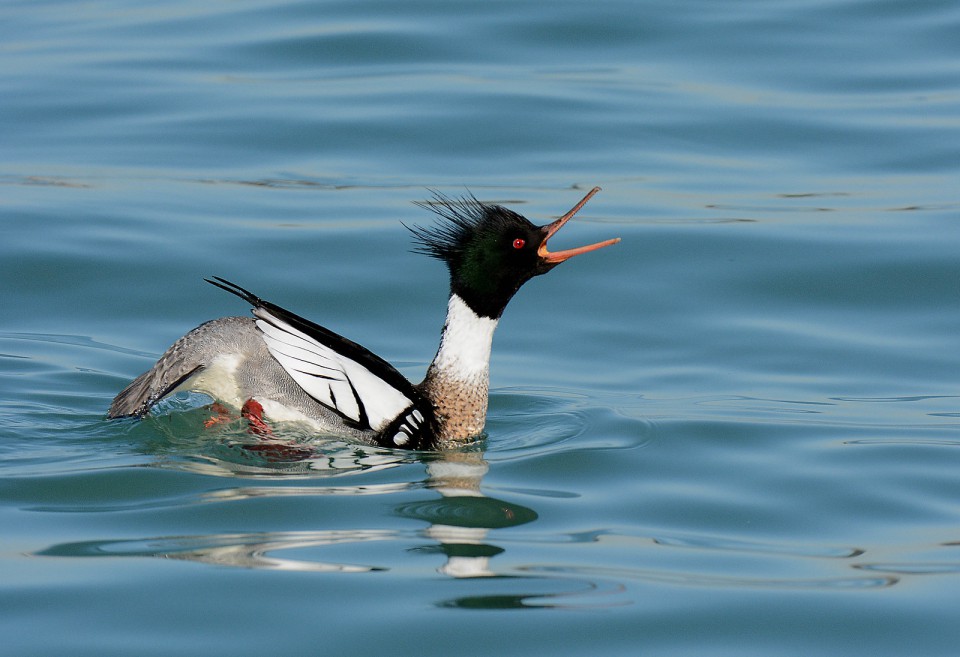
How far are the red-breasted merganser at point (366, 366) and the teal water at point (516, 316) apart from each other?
18 cm

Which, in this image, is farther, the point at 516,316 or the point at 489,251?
the point at 516,316

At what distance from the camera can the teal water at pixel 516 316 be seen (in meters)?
Result: 5.16

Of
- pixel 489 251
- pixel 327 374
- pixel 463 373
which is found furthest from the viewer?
pixel 463 373

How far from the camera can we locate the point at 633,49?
577 inches

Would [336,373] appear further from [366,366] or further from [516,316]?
[516,316]

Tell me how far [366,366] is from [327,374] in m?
0.22

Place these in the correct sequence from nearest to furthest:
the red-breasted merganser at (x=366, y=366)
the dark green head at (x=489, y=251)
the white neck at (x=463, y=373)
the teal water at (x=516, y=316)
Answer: the teal water at (x=516, y=316) < the red-breasted merganser at (x=366, y=366) < the dark green head at (x=489, y=251) < the white neck at (x=463, y=373)

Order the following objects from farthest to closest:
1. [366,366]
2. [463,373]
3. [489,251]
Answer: [463,373] < [489,251] < [366,366]

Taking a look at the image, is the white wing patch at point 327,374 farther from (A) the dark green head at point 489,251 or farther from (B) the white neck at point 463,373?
(A) the dark green head at point 489,251

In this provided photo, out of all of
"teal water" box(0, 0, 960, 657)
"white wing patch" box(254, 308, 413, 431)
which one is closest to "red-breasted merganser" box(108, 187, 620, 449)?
"white wing patch" box(254, 308, 413, 431)

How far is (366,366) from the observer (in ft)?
23.6

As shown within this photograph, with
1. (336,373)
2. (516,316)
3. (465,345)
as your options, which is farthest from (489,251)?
(516,316)

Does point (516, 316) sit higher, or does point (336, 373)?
point (516, 316)

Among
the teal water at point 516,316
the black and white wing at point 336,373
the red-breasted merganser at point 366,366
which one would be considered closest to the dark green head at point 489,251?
the red-breasted merganser at point 366,366
